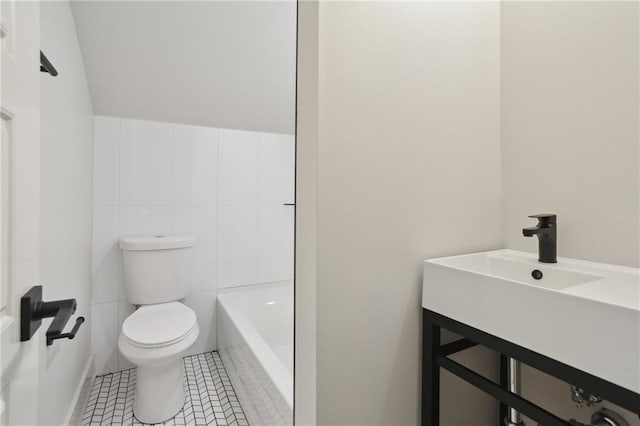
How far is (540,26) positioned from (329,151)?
Answer: 88cm

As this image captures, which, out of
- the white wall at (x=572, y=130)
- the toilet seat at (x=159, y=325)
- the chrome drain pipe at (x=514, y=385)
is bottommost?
the toilet seat at (x=159, y=325)

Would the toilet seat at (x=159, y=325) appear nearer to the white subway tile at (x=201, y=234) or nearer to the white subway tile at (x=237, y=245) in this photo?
the white subway tile at (x=201, y=234)

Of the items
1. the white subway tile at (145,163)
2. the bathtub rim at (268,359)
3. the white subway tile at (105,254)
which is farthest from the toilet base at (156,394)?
the white subway tile at (145,163)

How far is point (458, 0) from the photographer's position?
1.05 m

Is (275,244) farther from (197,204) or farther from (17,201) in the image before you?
(17,201)

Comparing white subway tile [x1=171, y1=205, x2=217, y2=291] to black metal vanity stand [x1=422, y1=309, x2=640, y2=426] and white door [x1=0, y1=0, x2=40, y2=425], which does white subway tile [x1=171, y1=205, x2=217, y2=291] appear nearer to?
white door [x1=0, y1=0, x2=40, y2=425]

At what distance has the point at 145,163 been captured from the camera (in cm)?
222

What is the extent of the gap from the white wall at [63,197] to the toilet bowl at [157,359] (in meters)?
0.28

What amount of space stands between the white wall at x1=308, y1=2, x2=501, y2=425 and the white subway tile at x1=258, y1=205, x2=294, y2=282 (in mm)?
1811

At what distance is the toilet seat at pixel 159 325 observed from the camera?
5.50ft

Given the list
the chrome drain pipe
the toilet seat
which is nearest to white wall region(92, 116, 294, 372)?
the toilet seat

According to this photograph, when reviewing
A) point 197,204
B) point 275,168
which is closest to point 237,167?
point 275,168

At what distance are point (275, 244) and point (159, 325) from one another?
3.59 feet

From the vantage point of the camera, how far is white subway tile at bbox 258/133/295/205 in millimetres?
2598
